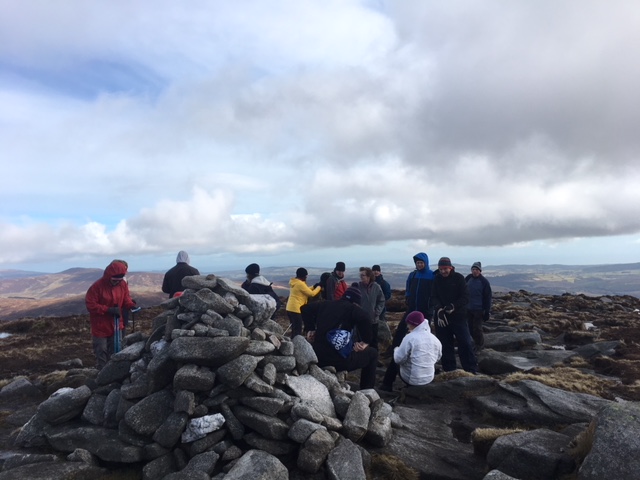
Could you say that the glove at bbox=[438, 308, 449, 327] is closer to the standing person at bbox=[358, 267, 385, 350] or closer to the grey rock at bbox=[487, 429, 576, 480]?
the standing person at bbox=[358, 267, 385, 350]

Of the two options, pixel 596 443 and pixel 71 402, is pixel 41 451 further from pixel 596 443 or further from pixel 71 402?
pixel 596 443

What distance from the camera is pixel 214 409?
26.8ft

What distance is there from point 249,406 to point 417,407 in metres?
4.95

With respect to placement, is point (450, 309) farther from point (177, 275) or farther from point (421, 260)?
point (177, 275)

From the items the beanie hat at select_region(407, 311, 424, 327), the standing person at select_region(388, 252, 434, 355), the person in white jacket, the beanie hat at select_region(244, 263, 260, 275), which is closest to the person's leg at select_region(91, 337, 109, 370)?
the beanie hat at select_region(244, 263, 260, 275)

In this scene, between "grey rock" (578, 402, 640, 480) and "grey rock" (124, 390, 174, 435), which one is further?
"grey rock" (124, 390, 174, 435)

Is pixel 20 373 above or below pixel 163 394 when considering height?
below

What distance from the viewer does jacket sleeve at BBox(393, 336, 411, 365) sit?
11188 mm

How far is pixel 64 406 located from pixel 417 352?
8.32 m

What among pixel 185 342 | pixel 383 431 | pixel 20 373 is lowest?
pixel 20 373

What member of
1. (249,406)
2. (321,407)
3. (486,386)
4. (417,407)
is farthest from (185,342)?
(486,386)

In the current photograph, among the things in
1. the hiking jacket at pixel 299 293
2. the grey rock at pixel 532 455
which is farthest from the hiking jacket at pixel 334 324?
the hiking jacket at pixel 299 293

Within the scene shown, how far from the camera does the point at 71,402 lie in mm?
9109

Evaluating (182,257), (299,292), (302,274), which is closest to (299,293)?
(299,292)
